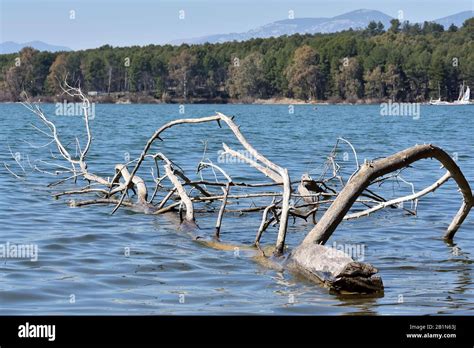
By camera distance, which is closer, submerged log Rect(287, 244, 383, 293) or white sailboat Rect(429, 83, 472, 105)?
submerged log Rect(287, 244, 383, 293)

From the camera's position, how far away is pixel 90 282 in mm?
9773

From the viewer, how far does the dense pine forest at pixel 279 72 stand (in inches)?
6142

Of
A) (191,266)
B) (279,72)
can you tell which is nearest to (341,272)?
(191,266)

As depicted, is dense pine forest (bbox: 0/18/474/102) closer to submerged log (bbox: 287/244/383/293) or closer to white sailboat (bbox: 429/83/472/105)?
white sailboat (bbox: 429/83/472/105)

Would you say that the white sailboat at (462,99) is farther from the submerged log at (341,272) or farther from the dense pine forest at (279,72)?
the submerged log at (341,272)

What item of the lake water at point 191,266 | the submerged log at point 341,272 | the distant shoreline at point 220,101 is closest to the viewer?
the lake water at point 191,266

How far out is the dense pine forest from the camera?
156m

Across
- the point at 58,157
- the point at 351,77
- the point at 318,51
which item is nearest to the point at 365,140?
the point at 58,157

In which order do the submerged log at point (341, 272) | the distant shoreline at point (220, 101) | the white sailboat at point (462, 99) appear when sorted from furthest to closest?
the distant shoreline at point (220, 101) < the white sailboat at point (462, 99) < the submerged log at point (341, 272)

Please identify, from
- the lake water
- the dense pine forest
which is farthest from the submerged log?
the dense pine forest

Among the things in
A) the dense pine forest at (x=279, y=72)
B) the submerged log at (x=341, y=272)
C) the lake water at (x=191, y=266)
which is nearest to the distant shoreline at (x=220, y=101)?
the dense pine forest at (x=279, y=72)

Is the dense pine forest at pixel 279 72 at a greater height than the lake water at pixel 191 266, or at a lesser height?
greater
